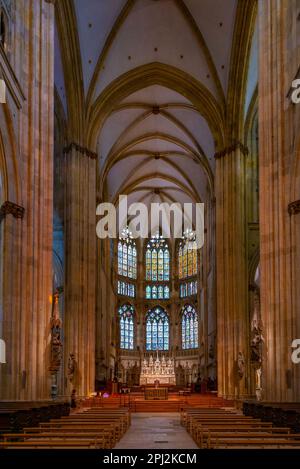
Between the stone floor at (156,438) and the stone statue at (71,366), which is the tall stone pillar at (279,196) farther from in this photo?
the stone statue at (71,366)

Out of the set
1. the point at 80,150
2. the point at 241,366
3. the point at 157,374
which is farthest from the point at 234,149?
A: the point at 157,374

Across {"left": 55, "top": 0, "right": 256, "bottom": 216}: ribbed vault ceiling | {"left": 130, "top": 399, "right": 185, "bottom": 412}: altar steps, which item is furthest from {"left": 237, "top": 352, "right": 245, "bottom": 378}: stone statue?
{"left": 55, "top": 0, "right": 256, "bottom": 216}: ribbed vault ceiling

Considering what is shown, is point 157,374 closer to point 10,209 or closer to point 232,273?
point 232,273

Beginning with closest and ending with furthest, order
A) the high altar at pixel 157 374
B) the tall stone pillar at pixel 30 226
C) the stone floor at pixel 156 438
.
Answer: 1. the stone floor at pixel 156 438
2. the tall stone pillar at pixel 30 226
3. the high altar at pixel 157 374

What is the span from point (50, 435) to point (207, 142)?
101 ft

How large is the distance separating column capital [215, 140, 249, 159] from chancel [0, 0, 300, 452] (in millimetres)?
83

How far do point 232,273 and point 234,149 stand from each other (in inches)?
244

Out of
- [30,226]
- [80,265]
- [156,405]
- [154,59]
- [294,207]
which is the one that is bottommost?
[156,405]

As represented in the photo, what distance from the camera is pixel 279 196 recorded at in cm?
1875

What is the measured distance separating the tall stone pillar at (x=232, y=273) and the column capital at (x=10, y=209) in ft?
52.3

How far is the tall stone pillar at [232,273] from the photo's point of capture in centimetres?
3216

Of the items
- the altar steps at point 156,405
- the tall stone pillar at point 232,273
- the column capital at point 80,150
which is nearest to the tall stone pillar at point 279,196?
the tall stone pillar at point 232,273
